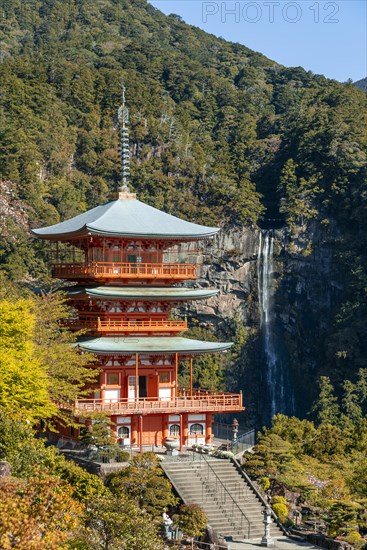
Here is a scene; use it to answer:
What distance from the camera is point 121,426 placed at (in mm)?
37125

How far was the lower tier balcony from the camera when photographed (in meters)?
38.2

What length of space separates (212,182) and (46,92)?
1503 cm

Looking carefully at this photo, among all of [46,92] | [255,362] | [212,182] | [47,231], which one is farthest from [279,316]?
[47,231]

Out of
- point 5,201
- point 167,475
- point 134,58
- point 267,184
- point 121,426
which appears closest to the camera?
point 167,475

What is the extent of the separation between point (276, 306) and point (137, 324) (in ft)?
130

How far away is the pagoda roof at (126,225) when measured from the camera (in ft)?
125

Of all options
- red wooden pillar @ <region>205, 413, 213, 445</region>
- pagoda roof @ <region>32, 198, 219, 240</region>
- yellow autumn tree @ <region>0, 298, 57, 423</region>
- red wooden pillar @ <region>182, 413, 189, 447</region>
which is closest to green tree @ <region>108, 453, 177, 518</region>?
yellow autumn tree @ <region>0, 298, 57, 423</region>

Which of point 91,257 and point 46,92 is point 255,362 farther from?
point 91,257

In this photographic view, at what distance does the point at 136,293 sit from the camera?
127ft

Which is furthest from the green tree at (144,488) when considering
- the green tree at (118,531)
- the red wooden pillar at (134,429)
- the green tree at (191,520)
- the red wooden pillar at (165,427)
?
the green tree at (118,531)

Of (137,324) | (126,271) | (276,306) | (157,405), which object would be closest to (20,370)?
(157,405)

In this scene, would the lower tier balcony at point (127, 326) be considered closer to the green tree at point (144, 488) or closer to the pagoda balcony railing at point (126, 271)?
the pagoda balcony railing at point (126, 271)

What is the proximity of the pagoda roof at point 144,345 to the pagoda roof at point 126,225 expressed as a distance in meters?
3.63

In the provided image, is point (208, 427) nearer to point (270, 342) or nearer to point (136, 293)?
point (136, 293)
